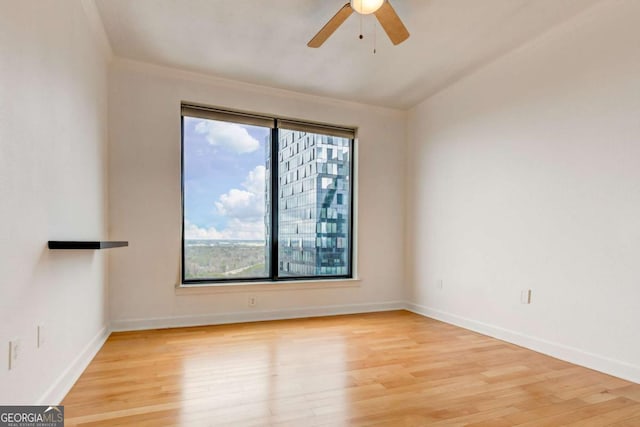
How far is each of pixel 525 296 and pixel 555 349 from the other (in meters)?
0.46

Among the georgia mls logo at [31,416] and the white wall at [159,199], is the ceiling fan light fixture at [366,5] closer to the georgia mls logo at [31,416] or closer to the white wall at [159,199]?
the white wall at [159,199]

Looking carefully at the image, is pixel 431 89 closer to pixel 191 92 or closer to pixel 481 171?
pixel 481 171

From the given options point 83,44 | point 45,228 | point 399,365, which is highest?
point 83,44

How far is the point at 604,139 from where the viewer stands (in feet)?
8.52

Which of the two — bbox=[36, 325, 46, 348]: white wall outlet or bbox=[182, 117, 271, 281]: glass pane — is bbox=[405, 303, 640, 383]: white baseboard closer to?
bbox=[182, 117, 271, 281]: glass pane

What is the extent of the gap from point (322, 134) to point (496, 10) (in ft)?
7.45

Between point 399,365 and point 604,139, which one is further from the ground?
point 604,139

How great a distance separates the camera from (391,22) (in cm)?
237

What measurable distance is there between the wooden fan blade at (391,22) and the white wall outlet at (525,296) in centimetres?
236

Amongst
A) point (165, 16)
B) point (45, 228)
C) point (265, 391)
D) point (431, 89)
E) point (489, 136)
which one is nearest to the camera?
point (45, 228)

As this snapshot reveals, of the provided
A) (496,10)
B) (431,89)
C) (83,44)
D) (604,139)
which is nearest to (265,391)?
(83,44)

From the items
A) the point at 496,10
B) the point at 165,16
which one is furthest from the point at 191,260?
the point at 496,10

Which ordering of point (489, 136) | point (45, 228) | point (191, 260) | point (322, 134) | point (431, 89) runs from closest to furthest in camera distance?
point (45, 228) → point (489, 136) → point (191, 260) → point (431, 89) → point (322, 134)

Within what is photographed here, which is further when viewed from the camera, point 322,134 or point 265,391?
point 322,134
